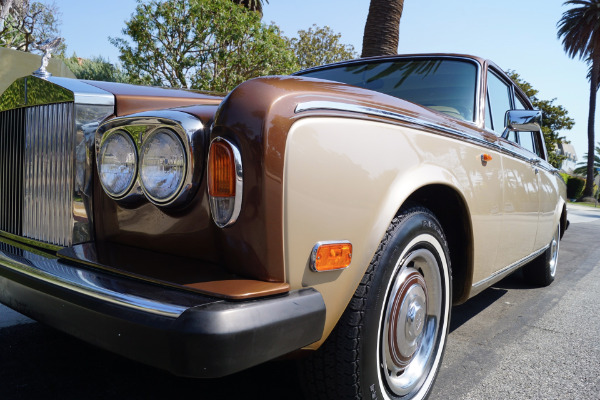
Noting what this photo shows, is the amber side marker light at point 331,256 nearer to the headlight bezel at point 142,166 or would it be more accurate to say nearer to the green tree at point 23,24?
the headlight bezel at point 142,166

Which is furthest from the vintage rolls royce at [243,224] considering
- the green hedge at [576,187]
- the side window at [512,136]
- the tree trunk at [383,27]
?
the green hedge at [576,187]

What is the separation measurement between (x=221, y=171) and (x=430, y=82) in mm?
1787

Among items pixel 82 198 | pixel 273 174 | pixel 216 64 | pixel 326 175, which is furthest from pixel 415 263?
pixel 216 64

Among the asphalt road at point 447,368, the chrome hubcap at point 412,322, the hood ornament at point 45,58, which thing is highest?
the hood ornament at point 45,58

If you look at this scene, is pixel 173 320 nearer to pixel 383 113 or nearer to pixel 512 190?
pixel 383 113

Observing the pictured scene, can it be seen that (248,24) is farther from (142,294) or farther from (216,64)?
(142,294)

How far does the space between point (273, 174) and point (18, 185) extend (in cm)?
135

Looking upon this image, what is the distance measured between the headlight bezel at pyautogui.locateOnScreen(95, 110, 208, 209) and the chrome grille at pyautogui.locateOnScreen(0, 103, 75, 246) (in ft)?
1.07

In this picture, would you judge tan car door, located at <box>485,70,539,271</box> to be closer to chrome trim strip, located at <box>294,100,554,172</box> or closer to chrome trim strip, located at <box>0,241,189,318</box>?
chrome trim strip, located at <box>294,100,554,172</box>

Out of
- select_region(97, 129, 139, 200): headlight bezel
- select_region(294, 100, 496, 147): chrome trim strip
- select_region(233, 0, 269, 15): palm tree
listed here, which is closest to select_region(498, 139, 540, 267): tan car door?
select_region(294, 100, 496, 147): chrome trim strip

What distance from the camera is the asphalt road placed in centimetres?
193

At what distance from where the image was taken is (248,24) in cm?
1170

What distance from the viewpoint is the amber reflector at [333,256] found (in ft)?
4.55

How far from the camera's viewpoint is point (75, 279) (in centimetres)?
136
